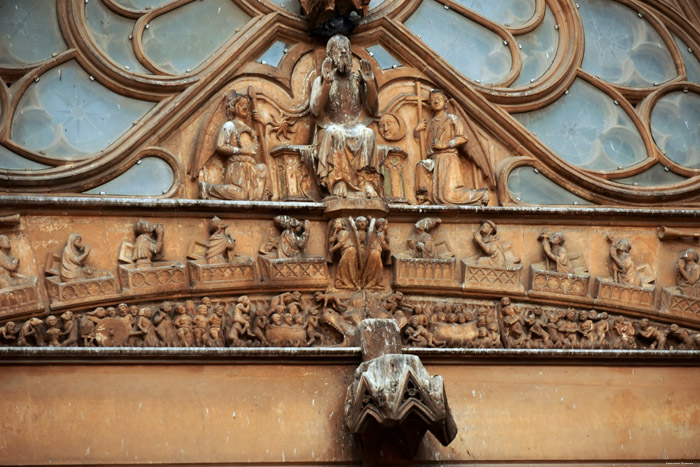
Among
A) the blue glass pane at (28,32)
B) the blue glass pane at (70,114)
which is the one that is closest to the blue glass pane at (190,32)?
the blue glass pane at (70,114)

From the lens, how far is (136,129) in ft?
38.5

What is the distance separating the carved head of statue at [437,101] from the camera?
40.2ft

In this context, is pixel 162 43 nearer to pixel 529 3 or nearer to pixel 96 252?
pixel 96 252

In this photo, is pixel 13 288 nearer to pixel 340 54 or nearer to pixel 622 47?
pixel 340 54

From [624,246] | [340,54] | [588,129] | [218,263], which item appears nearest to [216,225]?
[218,263]

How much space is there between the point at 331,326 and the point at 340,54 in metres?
2.15

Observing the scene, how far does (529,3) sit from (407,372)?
409 cm

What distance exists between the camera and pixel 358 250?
11.4m

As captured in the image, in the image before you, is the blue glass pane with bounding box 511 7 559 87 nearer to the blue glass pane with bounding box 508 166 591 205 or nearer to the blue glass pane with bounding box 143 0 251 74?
the blue glass pane with bounding box 508 166 591 205

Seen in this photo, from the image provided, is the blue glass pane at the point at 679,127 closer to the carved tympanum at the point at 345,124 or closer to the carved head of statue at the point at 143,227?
the carved tympanum at the point at 345,124

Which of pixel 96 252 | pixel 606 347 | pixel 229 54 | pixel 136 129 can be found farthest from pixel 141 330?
pixel 606 347

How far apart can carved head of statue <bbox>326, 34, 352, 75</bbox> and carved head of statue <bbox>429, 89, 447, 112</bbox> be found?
2.45 ft

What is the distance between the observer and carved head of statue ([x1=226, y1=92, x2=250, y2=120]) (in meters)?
11.9

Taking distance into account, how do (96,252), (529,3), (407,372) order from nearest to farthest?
(407,372) → (96,252) → (529,3)
